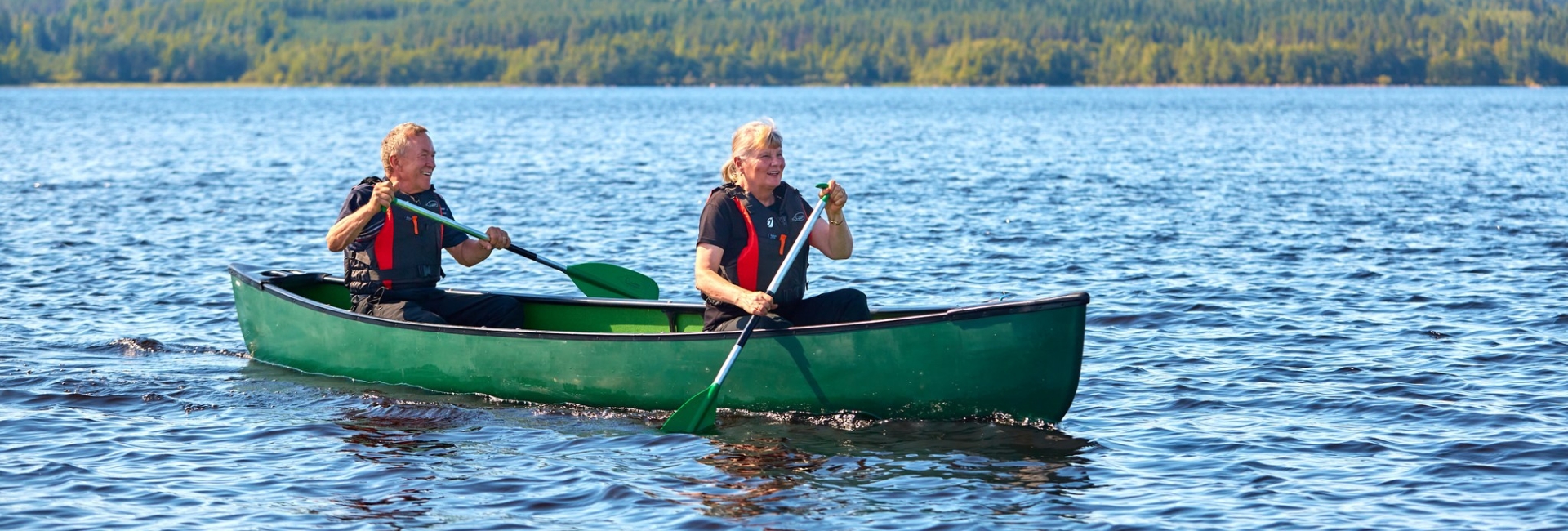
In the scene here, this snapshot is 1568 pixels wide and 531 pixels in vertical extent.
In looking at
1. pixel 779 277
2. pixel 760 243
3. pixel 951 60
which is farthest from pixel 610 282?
pixel 951 60

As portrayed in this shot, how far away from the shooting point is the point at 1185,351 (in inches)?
416

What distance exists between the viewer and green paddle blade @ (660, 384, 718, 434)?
7.95 meters

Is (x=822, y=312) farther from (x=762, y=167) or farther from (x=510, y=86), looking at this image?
(x=510, y=86)

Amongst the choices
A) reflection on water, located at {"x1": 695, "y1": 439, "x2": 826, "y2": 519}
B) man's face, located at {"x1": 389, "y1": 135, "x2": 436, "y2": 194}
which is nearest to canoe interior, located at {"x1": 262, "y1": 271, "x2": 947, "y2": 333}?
man's face, located at {"x1": 389, "y1": 135, "x2": 436, "y2": 194}

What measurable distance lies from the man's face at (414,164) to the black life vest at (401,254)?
0.27 ft

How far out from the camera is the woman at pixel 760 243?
7695 millimetres

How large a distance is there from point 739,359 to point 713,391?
32 cm

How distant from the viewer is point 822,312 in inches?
326

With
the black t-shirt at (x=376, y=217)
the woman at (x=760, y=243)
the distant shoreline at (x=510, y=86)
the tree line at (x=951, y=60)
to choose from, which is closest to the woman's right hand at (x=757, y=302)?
the woman at (x=760, y=243)

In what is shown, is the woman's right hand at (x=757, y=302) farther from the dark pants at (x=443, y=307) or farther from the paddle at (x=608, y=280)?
the paddle at (x=608, y=280)

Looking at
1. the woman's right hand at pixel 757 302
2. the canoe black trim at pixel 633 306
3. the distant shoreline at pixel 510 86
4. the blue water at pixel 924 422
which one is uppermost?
the woman's right hand at pixel 757 302

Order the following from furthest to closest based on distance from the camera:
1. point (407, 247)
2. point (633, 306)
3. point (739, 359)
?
point (633, 306) → point (407, 247) → point (739, 359)

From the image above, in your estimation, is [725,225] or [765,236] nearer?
[725,225]

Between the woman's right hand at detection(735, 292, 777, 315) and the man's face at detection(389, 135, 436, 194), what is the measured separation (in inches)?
85.8
